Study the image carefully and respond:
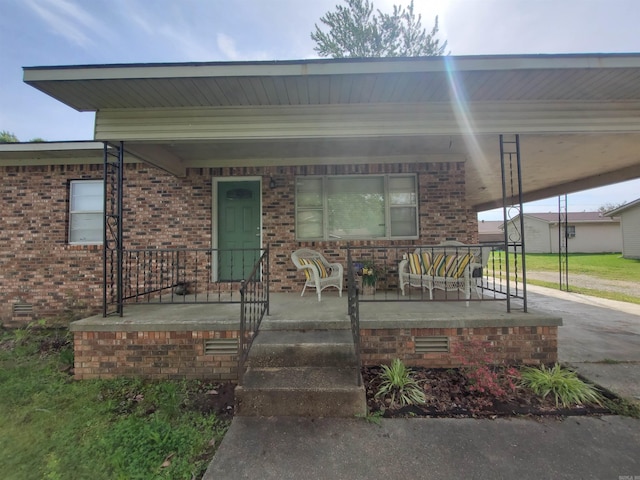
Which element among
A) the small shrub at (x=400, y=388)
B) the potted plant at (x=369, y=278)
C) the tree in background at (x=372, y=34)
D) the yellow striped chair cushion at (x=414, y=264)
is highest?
the tree in background at (x=372, y=34)

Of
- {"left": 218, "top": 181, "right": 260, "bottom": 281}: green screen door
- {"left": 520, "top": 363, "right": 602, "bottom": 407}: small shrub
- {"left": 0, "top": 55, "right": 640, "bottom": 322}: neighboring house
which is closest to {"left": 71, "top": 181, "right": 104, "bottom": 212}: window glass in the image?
{"left": 0, "top": 55, "right": 640, "bottom": 322}: neighboring house

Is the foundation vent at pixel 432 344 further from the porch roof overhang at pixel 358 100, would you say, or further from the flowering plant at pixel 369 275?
the porch roof overhang at pixel 358 100

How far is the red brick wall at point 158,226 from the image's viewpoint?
A: 5.44m

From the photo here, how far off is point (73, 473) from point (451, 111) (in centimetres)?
488

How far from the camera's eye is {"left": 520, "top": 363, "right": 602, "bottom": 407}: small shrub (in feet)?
9.01

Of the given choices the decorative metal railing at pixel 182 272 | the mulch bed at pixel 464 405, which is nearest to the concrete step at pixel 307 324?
the mulch bed at pixel 464 405

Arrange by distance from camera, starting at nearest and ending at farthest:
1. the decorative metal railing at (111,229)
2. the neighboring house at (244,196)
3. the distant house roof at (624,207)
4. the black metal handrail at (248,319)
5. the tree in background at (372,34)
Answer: the black metal handrail at (248,319), the decorative metal railing at (111,229), the neighboring house at (244,196), the tree in background at (372,34), the distant house roof at (624,207)

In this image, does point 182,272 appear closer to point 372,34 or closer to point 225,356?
point 225,356

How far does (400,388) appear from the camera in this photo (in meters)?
2.93

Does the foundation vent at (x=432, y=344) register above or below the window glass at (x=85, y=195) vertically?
below

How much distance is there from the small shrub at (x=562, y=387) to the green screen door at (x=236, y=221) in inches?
171

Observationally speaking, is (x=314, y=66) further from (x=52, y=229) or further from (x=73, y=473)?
(x=52, y=229)

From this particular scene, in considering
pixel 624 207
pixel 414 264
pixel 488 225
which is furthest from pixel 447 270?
pixel 488 225

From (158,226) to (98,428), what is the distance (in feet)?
11.8
